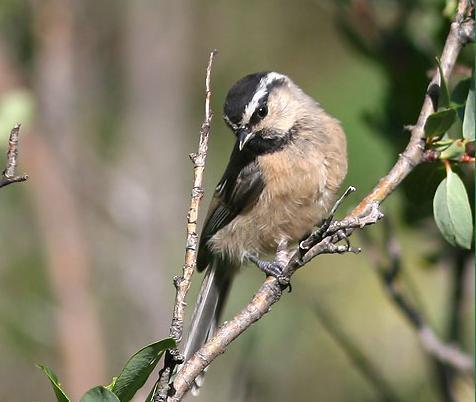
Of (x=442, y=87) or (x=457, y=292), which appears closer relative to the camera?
(x=442, y=87)

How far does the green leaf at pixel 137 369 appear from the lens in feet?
6.70

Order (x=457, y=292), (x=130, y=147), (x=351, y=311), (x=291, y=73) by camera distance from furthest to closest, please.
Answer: (x=291, y=73) < (x=130, y=147) < (x=351, y=311) < (x=457, y=292)

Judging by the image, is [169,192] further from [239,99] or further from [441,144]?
[441,144]

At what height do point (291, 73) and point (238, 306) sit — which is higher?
point (291, 73)

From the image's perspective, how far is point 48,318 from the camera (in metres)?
5.76

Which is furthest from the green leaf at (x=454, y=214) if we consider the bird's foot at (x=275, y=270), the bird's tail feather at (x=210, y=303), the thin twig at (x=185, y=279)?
the bird's tail feather at (x=210, y=303)

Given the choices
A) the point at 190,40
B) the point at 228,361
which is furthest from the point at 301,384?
the point at 190,40

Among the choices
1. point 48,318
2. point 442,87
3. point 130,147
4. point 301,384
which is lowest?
point 301,384

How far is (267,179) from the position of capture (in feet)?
13.4

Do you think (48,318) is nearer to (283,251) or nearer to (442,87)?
(283,251)

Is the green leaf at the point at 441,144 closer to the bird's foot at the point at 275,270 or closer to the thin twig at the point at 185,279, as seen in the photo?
the bird's foot at the point at 275,270

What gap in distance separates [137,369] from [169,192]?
→ 439cm

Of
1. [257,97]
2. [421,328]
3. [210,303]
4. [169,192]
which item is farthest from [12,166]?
[169,192]

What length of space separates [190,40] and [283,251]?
4.28m
